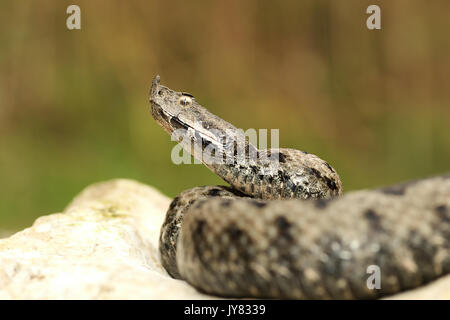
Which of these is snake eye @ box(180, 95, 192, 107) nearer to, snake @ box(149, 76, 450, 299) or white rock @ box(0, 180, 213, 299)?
white rock @ box(0, 180, 213, 299)

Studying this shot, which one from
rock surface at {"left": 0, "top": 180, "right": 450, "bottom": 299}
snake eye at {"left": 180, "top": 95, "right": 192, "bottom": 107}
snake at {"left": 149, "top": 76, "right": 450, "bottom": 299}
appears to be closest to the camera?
snake at {"left": 149, "top": 76, "right": 450, "bottom": 299}

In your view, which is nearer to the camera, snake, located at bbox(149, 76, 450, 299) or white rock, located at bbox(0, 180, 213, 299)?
snake, located at bbox(149, 76, 450, 299)

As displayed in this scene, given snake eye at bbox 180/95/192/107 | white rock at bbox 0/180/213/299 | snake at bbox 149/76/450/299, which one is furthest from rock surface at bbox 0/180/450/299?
snake eye at bbox 180/95/192/107

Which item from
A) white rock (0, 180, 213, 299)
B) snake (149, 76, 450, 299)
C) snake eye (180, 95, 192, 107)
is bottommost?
white rock (0, 180, 213, 299)

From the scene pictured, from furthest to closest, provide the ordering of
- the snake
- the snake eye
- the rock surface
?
the snake eye, the rock surface, the snake

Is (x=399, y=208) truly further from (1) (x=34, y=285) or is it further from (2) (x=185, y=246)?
(1) (x=34, y=285)
